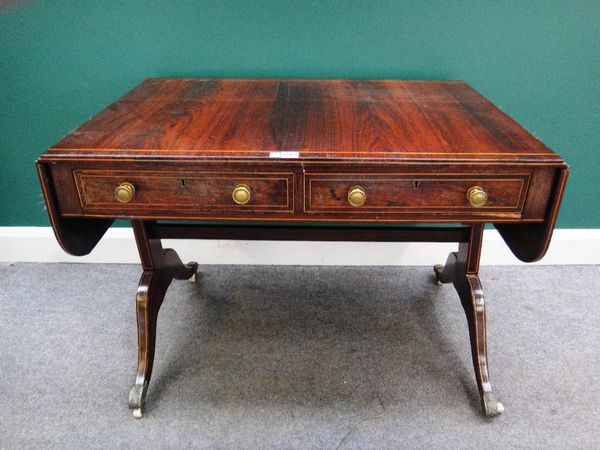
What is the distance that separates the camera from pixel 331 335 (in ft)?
5.46

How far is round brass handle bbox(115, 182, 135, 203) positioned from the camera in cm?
103

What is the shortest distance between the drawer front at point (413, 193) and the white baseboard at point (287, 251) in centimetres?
92

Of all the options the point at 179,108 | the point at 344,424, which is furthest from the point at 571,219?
the point at 179,108

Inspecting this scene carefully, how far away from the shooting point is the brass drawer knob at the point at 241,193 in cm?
102

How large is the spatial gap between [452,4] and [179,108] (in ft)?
3.16

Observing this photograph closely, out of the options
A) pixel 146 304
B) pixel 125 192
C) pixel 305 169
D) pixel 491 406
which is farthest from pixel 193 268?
pixel 491 406

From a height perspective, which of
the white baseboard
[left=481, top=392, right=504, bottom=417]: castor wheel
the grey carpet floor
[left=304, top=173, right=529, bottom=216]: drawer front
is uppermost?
[left=304, top=173, right=529, bottom=216]: drawer front

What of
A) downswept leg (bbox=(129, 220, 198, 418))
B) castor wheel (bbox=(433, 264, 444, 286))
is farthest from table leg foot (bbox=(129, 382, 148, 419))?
castor wheel (bbox=(433, 264, 444, 286))

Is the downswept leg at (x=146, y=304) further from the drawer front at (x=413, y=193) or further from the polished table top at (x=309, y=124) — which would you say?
the drawer front at (x=413, y=193)

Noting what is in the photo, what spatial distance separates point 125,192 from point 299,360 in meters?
0.85

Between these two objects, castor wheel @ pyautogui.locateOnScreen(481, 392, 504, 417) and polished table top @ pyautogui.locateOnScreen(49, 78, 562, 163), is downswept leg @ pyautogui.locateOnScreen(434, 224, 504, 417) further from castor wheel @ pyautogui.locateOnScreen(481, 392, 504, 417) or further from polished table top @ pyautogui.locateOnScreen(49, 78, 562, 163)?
polished table top @ pyautogui.locateOnScreen(49, 78, 562, 163)

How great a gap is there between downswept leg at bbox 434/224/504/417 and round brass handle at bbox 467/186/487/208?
1.43 feet

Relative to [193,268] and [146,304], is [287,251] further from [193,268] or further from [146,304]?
[146,304]

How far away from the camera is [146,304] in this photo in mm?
1420
